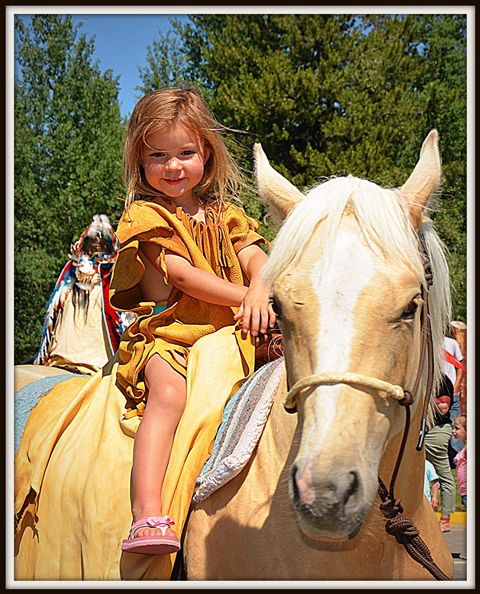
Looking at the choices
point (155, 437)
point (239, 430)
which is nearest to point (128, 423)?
point (155, 437)

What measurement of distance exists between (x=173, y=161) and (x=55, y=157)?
12.0 m

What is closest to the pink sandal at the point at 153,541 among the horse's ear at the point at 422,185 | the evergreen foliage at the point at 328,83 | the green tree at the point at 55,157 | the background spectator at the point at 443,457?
the horse's ear at the point at 422,185

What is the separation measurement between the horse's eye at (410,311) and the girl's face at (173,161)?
4.76ft

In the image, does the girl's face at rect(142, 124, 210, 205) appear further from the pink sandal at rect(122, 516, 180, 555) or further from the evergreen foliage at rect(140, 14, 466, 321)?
the evergreen foliage at rect(140, 14, 466, 321)

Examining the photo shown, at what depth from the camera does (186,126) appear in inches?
130

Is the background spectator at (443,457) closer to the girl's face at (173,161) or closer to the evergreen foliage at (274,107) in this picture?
the girl's face at (173,161)

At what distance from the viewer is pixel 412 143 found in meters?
15.5

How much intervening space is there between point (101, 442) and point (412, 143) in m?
13.6

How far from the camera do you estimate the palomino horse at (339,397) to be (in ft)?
6.36

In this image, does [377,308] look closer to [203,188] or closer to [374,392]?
Result: [374,392]

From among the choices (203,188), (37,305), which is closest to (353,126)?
(37,305)

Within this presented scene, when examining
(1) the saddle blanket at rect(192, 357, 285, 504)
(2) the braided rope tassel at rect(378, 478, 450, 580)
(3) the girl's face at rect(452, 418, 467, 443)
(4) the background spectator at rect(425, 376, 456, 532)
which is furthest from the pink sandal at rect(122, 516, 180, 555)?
(3) the girl's face at rect(452, 418, 467, 443)

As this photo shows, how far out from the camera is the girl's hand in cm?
277

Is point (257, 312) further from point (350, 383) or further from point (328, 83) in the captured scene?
point (328, 83)
